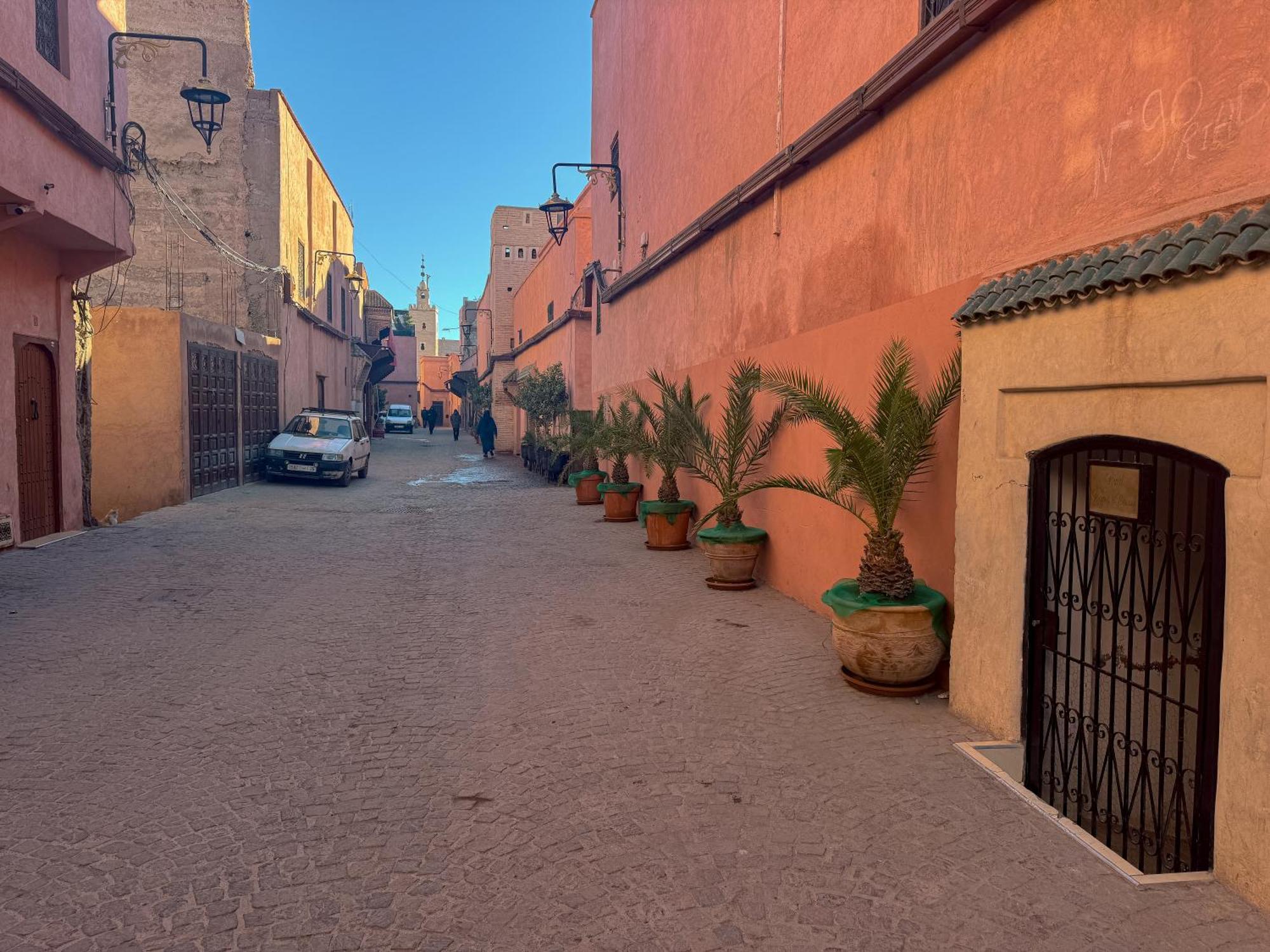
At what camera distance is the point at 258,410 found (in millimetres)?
19656

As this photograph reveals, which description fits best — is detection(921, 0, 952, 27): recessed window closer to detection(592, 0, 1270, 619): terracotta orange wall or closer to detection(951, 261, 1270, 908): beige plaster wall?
detection(592, 0, 1270, 619): terracotta orange wall

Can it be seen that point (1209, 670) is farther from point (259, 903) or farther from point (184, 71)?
point (184, 71)

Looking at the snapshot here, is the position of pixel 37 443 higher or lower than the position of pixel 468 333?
lower

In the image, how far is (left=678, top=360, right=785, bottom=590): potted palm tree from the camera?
8.11 meters

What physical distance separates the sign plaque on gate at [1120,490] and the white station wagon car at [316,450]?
56.1 feet

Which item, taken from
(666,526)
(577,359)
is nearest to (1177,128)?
(666,526)

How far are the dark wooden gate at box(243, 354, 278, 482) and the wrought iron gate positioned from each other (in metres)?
18.1

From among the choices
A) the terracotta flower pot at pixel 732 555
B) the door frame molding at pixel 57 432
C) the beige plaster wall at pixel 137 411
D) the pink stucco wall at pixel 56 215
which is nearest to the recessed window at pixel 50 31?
the pink stucco wall at pixel 56 215

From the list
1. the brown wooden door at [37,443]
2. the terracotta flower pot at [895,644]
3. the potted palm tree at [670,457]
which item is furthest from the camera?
the brown wooden door at [37,443]

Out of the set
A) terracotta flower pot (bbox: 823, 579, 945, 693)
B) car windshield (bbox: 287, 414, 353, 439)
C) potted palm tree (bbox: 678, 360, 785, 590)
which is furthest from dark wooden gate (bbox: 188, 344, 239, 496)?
terracotta flower pot (bbox: 823, 579, 945, 693)

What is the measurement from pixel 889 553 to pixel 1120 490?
1.62 meters

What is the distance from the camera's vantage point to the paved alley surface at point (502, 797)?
8.95ft

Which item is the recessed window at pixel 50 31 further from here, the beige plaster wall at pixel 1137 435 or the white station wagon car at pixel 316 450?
the beige plaster wall at pixel 1137 435

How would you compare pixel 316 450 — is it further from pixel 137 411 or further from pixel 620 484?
pixel 620 484
